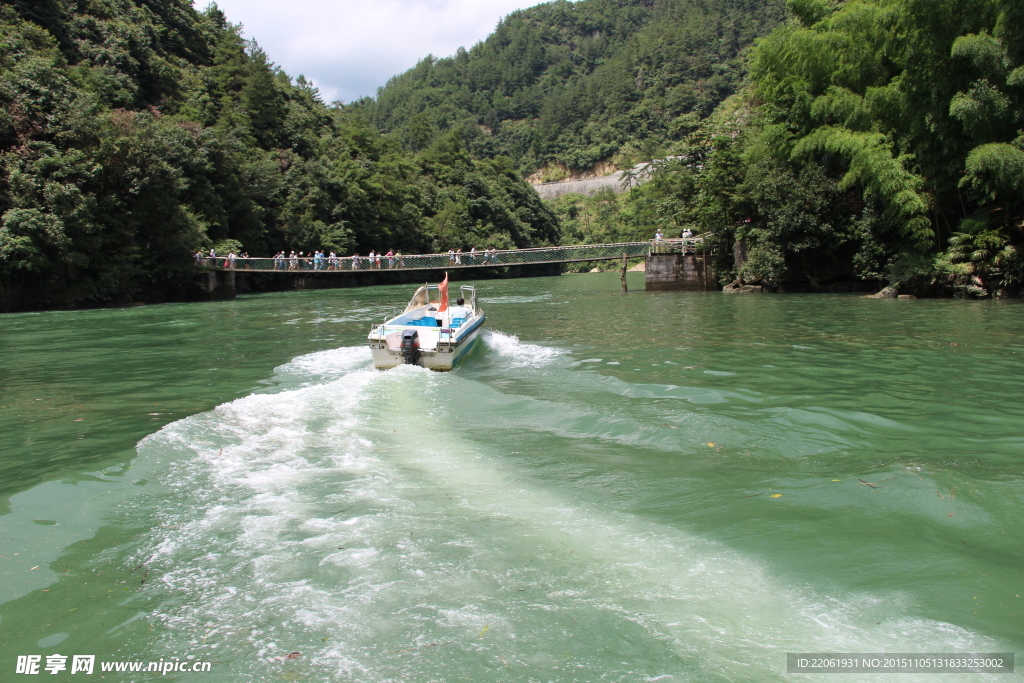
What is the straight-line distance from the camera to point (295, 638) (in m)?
3.79

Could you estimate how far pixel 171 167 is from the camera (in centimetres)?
3347

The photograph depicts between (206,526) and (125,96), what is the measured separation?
42.5 m

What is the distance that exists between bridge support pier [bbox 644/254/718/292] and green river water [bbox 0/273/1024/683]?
21.9 metres

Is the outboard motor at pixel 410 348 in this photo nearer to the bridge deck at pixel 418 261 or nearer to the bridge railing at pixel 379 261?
the bridge deck at pixel 418 261

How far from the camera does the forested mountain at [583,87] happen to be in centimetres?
12912

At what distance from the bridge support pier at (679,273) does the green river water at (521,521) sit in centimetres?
2190

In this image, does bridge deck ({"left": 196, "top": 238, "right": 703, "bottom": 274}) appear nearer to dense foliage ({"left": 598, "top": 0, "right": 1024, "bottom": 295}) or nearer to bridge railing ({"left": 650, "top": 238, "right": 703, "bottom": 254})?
bridge railing ({"left": 650, "top": 238, "right": 703, "bottom": 254})

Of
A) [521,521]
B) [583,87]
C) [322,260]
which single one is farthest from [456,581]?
[583,87]

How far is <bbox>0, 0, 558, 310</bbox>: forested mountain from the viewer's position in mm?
28547

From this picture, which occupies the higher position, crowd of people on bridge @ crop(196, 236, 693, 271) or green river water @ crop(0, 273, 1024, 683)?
crowd of people on bridge @ crop(196, 236, 693, 271)

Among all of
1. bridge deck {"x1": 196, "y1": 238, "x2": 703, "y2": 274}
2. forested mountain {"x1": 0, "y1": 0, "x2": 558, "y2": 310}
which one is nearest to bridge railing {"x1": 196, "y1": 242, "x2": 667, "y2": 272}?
bridge deck {"x1": 196, "y1": 238, "x2": 703, "y2": 274}

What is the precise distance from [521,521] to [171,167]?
1348 inches

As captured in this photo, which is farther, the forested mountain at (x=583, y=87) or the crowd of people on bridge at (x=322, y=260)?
the forested mountain at (x=583, y=87)

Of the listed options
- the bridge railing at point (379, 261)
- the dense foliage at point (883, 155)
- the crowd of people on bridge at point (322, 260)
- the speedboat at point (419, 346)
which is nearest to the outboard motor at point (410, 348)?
the speedboat at point (419, 346)
